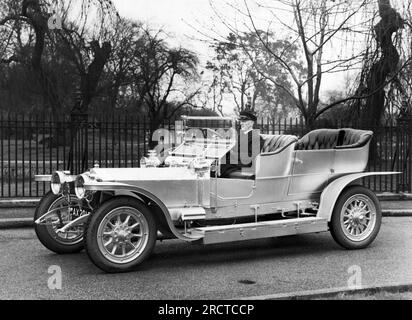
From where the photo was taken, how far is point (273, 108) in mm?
→ 37469

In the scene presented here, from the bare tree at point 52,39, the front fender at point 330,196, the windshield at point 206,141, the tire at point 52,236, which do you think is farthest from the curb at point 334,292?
the bare tree at point 52,39

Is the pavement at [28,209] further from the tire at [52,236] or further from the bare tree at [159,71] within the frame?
the bare tree at [159,71]

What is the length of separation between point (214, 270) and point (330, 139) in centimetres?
283

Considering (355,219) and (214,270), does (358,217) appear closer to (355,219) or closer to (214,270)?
(355,219)

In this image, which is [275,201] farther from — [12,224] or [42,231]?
[12,224]

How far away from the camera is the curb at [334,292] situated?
516 cm

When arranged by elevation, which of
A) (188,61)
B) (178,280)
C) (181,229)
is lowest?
(178,280)

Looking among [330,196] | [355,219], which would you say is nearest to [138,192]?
[330,196]

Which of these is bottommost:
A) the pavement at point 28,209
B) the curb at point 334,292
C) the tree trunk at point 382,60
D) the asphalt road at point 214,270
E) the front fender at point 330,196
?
the asphalt road at point 214,270

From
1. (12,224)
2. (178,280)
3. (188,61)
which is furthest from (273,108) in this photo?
(178,280)

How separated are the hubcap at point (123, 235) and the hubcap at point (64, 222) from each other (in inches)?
37.9

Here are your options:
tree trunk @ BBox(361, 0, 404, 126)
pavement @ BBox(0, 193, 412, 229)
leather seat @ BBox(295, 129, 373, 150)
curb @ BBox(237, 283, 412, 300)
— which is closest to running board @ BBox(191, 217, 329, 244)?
leather seat @ BBox(295, 129, 373, 150)

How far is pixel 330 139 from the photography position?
8.05m
